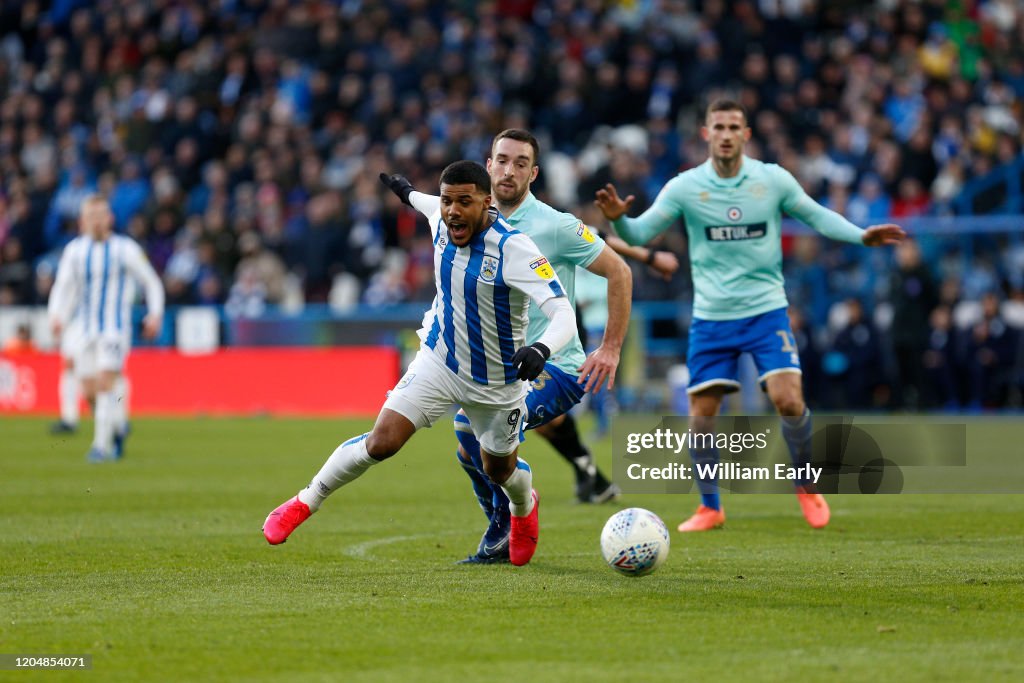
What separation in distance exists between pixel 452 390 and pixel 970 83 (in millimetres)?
18667

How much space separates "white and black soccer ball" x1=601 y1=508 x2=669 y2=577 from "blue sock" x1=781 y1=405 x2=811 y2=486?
2.79 meters

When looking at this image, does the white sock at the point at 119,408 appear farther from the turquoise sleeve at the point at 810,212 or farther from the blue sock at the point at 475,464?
the turquoise sleeve at the point at 810,212

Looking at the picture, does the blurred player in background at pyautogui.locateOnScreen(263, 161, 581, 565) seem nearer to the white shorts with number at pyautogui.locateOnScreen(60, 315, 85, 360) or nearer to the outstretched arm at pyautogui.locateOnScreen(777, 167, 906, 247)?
the outstretched arm at pyautogui.locateOnScreen(777, 167, 906, 247)

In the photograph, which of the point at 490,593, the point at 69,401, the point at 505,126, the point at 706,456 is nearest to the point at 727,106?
the point at 706,456

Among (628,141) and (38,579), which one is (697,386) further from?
(628,141)

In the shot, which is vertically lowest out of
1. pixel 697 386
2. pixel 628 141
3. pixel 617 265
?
pixel 697 386

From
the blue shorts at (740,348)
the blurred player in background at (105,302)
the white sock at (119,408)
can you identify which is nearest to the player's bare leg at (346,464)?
the blue shorts at (740,348)

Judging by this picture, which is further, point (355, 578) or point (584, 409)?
point (584, 409)

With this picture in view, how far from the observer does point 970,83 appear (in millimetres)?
23922

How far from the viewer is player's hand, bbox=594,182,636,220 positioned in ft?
29.2

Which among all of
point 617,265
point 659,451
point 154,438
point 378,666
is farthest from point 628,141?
point 378,666

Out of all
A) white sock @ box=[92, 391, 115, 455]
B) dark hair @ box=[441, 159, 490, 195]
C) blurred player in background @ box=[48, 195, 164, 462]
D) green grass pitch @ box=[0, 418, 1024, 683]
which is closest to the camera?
green grass pitch @ box=[0, 418, 1024, 683]

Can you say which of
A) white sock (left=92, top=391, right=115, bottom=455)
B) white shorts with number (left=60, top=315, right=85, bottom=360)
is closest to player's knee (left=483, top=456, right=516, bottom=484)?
white sock (left=92, top=391, right=115, bottom=455)

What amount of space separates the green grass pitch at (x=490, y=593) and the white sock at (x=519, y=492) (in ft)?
1.02
